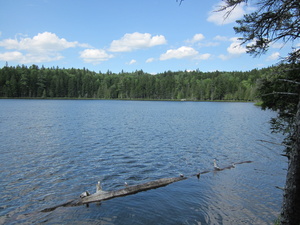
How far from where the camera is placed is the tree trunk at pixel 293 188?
627 cm

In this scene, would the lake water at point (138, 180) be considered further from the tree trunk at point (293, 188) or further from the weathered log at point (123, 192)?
the tree trunk at point (293, 188)

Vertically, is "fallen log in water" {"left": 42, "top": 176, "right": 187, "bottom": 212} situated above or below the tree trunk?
below

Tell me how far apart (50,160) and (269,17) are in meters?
19.2

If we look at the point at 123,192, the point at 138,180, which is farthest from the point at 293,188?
the point at 138,180

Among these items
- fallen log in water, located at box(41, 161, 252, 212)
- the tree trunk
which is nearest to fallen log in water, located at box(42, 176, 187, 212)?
fallen log in water, located at box(41, 161, 252, 212)

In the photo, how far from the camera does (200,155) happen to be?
23.0m

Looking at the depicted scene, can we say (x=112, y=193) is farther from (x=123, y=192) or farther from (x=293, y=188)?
(x=293, y=188)

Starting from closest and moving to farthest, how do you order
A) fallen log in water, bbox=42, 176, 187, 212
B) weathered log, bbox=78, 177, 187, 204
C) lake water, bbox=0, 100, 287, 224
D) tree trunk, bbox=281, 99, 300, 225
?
tree trunk, bbox=281, 99, 300, 225, lake water, bbox=0, 100, 287, 224, fallen log in water, bbox=42, 176, 187, 212, weathered log, bbox=78, 177, 187, 204

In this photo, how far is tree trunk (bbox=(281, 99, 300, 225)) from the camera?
6.27 m

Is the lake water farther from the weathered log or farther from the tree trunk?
the tree trunk

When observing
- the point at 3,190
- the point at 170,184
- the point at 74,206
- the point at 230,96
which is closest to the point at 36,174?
Result: the point at 3,190

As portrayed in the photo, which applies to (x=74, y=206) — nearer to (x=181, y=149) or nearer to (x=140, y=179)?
(x=140, y=179)

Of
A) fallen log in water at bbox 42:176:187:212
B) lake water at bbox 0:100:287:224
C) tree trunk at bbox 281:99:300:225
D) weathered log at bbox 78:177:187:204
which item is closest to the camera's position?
tree trunk at bbox 281:99:300:225

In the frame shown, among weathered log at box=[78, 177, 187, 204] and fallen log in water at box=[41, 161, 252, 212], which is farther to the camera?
weathered log at box=[78, 177, 187, 204]
